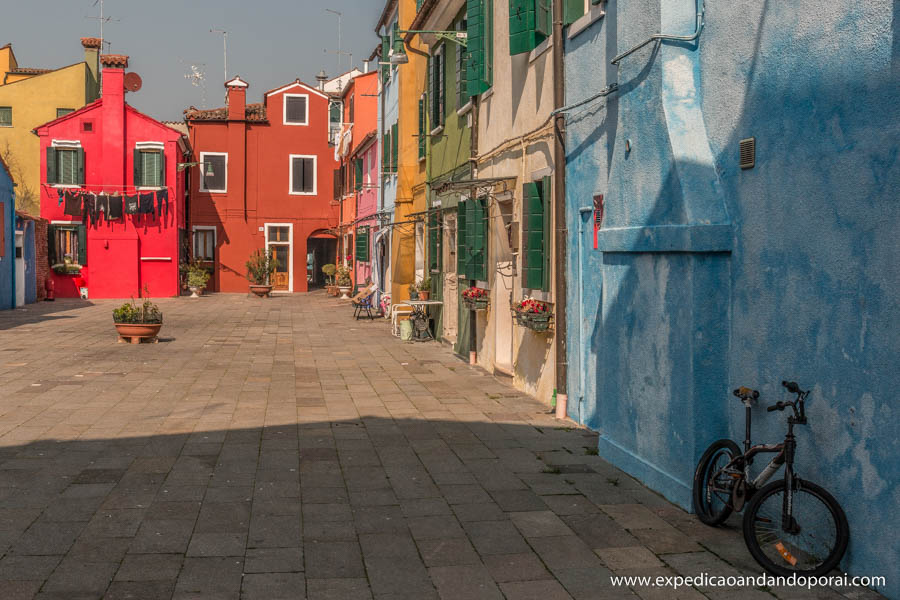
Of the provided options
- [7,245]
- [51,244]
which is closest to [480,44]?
[7,245]

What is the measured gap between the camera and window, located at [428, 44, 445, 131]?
1705cm

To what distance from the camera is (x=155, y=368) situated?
13.7 meters

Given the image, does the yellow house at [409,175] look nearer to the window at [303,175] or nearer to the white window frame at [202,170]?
the window at [303,175]

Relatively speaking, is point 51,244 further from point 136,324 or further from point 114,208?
point 136,324

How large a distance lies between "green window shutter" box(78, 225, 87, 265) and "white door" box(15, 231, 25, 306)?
401cm

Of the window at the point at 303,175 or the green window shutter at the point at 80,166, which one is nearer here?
the green window shutter at the point at 80,166

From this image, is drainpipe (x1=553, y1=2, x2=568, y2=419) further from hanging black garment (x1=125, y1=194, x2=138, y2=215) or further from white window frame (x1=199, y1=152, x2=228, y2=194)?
white window frame (x1=199, y1=152, x2=228, y2=194)

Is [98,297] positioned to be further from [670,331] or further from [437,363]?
[670,331]

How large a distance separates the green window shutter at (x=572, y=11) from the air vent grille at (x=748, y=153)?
166 inches

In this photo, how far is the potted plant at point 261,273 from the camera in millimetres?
34062

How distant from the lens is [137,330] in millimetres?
17047

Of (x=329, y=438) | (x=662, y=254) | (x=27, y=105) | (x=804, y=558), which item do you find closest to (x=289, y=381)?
(x=329, y=438)

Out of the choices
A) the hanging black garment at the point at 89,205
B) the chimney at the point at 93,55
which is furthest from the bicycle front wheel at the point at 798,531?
the chimney at the point at 93,55

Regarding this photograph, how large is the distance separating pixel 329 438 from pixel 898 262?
220 inches
